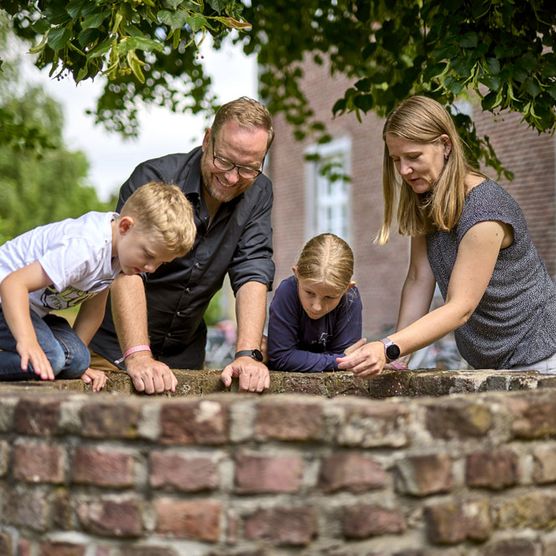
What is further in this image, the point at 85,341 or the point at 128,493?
the point at 85,341

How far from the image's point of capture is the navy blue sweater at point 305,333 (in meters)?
3.85

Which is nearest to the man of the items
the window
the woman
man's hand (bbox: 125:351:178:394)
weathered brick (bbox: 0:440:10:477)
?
man's hand (bbox: 125:351:178:394)

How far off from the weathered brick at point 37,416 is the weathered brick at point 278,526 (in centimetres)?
51

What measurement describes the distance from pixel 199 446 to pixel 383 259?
1179 centimetres

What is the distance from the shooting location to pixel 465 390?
341 centimetres

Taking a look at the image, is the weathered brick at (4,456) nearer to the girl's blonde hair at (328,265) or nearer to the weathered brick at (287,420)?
the weathered brick at (287,420)

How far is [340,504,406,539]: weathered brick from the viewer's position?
2.28 metres

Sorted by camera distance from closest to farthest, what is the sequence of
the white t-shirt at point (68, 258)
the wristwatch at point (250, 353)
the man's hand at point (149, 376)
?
the white t-shirt at point (68, 258) < the man's hand at point (149, 376) < the wristwatch at point (250, 353)

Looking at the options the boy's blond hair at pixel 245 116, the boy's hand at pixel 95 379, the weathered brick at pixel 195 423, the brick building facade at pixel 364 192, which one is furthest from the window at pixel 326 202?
the weathered brick at pixel 195 423

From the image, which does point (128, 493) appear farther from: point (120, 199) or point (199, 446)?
point (120, 199)

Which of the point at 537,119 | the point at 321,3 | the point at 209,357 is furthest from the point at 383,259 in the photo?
the point at 537,119

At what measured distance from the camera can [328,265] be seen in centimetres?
370

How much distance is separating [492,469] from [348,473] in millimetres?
378

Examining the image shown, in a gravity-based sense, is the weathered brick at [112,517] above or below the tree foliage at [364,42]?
below
